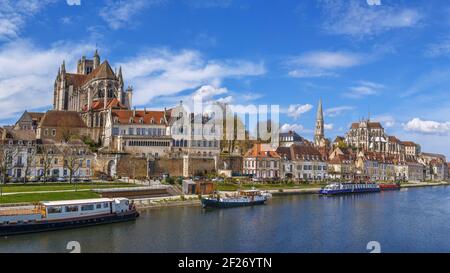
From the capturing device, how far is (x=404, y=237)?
3123 centimetres

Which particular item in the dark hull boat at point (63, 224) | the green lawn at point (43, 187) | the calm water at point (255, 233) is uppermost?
the green lawn at point (43, 187)

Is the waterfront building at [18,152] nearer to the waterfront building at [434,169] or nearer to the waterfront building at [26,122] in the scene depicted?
the waterfront building at [26,122]

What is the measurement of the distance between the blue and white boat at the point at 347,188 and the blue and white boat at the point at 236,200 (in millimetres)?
18267

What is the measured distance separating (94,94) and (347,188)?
47995mm

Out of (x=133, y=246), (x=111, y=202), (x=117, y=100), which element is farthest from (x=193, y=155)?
(x=133, y=246)

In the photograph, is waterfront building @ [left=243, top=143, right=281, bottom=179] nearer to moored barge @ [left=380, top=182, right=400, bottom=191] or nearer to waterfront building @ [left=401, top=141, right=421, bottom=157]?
moored barge @ [left=380, top=182, right=400, bottom=191]

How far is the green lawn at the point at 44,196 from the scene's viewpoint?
122ft

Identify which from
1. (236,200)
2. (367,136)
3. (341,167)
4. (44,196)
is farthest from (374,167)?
(44,196)

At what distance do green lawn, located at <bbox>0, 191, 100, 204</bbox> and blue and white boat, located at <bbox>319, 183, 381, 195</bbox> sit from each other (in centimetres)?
3791

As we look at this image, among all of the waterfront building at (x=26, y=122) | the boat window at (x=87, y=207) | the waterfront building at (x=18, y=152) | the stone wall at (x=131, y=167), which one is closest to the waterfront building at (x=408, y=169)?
the stone wall at (x=131, y=167)

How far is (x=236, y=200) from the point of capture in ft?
167

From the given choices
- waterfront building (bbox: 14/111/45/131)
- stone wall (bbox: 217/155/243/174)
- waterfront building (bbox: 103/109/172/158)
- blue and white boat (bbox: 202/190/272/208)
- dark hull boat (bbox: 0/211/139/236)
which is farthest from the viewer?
waterfront building (bbox: 14/111/45/131)

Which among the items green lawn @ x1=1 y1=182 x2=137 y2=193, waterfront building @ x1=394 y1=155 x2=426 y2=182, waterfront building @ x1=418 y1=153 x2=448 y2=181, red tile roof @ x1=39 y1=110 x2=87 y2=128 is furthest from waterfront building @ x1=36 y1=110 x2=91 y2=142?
waterfront building @ x1=418 y1=153 x2=448 y2=181

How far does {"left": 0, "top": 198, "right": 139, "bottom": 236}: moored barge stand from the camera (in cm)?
3055
